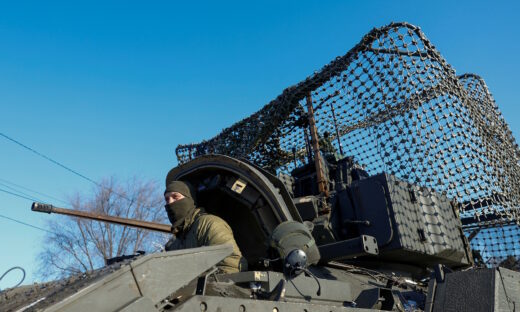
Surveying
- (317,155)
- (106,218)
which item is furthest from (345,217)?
(106,218)

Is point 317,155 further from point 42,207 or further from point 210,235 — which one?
point 42,207

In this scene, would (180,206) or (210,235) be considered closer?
(210,235)

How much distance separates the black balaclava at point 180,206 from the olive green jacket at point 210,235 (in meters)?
0.06

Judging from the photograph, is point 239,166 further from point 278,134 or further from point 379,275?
point 278,134

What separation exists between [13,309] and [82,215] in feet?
19.6

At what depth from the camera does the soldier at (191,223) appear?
14.7 ft

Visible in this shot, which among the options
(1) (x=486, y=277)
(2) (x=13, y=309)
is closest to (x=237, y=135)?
(1) (x=486, y=277)

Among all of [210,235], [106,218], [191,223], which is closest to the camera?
[210,235]

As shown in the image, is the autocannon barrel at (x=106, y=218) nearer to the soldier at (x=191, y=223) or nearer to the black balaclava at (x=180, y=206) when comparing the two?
the soldier at (x=191, y=223)

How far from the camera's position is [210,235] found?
448 cm

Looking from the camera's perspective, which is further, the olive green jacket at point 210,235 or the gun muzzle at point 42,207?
the gun muzzle at point 42,207

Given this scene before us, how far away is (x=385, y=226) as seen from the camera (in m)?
5.86

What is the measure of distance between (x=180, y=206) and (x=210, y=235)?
2.11 feet

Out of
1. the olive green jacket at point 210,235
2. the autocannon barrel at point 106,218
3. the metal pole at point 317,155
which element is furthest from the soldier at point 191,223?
the autocannon barrel at point 106,218
